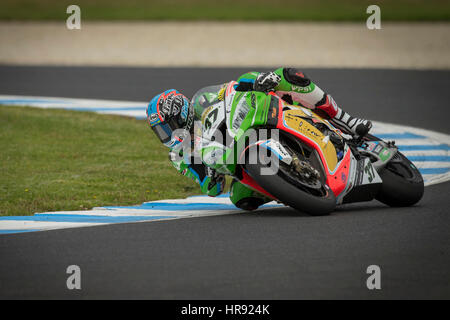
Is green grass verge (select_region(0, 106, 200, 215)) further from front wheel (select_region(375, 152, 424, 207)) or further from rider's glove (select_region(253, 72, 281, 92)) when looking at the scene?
front wheel (select_region(375, 152, 424, 207))

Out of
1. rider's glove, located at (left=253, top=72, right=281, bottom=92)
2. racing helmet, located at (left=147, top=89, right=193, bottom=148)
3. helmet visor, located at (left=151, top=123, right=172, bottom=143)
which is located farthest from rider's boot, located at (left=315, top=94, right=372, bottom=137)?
helmet visor, located at (left=151, top=123, right=172, bottom=143)

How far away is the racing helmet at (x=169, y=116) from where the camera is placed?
7375 mm

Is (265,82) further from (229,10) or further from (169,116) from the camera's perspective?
(229,10)

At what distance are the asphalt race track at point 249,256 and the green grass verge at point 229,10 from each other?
19.6 meters

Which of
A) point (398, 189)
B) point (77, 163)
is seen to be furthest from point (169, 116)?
point (77, 163)

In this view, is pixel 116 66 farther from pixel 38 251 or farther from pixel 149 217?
pixel 38 251

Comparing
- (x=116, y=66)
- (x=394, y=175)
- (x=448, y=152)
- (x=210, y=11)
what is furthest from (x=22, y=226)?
(x=210, y=11)

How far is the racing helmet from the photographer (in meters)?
7.38

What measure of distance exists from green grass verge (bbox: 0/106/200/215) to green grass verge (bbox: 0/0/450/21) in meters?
15.4

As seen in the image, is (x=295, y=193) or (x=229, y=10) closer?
(x=295, y=193)

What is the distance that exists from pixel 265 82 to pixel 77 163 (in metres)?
3.67

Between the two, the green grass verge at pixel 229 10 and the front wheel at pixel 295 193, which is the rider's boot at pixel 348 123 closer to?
the front wheel at pixel 295 193

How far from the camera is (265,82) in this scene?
752 cm

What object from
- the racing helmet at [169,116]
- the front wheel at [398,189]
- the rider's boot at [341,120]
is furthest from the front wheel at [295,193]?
the rider's boot at [341,120]
